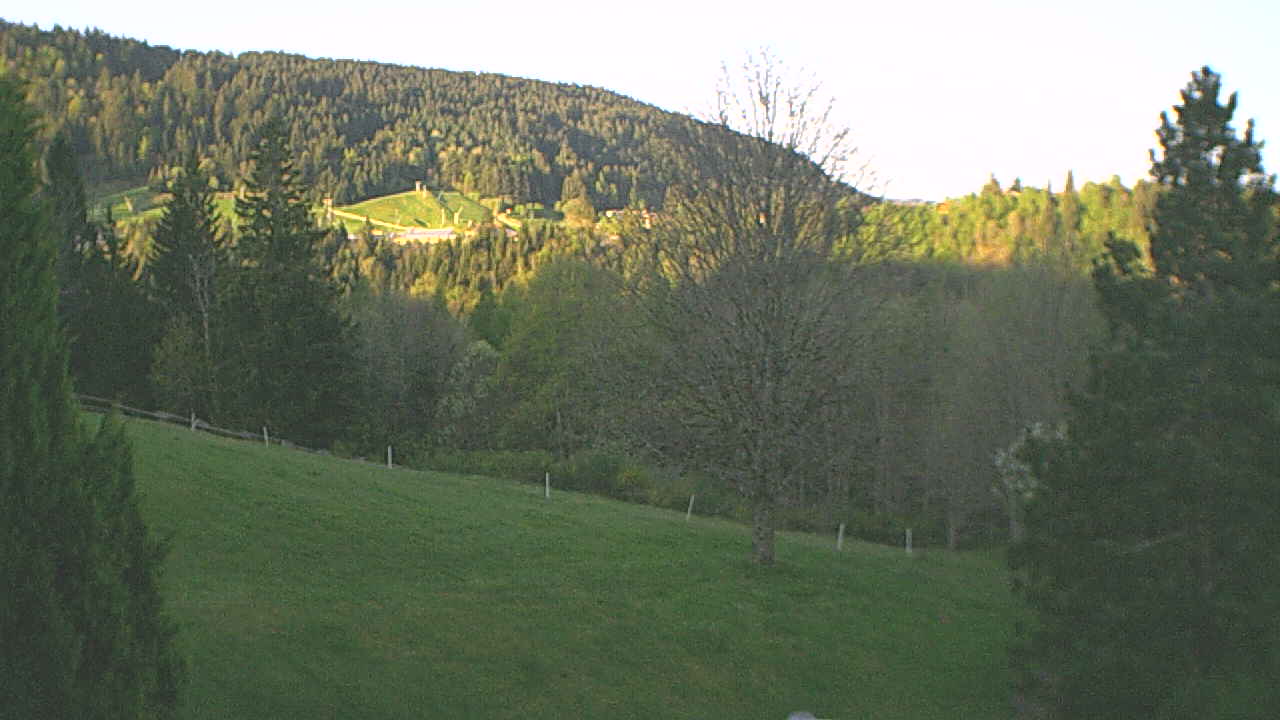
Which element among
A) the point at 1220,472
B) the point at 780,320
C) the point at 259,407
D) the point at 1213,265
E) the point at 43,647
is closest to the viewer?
the point at 43,647

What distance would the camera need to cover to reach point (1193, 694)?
9.45m

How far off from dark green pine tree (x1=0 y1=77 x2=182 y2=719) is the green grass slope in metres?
3.61

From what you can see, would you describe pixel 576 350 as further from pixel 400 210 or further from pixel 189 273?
pixel 400 210

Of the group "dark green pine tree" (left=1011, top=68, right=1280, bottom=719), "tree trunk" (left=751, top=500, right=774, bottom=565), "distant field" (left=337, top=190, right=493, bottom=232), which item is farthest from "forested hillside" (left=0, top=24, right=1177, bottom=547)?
"distant field" (left=337, top=190, right=493, bottom=232)

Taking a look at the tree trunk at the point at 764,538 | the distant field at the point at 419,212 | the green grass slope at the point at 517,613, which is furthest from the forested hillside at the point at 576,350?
the distant field at the point at 419,212

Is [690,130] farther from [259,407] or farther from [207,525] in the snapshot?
[259,407]

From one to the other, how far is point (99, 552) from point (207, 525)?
13.6m

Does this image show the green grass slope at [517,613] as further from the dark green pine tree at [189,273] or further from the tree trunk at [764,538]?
the dark green pine tree at [189,273]

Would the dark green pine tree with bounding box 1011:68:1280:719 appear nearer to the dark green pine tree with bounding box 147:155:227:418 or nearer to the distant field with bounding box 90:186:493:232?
the dark green pine tree with bounding box 147:155:227:418

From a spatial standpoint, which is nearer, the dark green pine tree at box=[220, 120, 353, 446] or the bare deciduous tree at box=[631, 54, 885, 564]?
the bare deciduous tree at box=[631, 54, 885, 564]

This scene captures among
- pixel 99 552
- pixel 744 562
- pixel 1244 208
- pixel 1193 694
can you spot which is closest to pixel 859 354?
pixel 744 562

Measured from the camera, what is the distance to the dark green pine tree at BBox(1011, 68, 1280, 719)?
934cm

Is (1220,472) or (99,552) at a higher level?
(1220,472)

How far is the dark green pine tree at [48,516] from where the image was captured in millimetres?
6312
